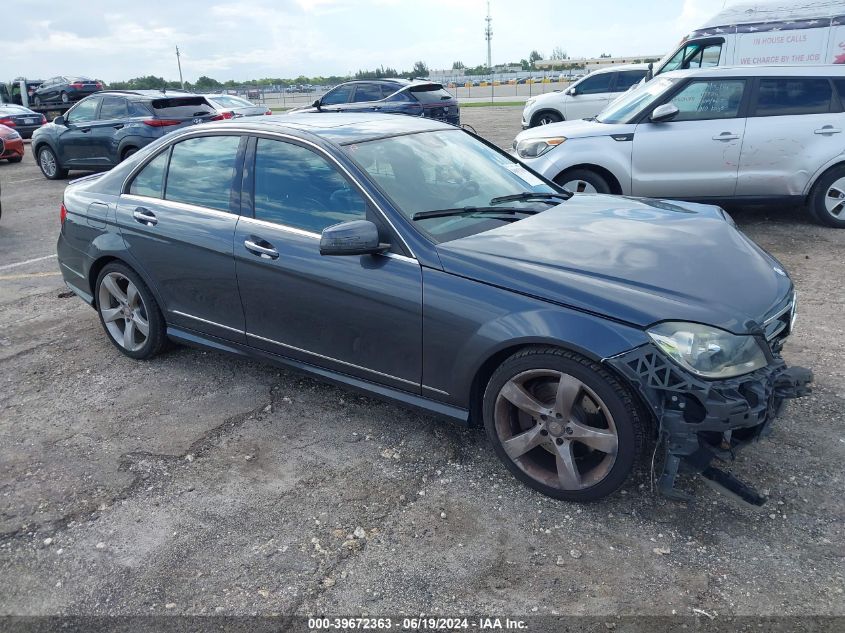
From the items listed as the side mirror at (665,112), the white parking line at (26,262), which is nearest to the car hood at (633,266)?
the side mirror at (665,112)

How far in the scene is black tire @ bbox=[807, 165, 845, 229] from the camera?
7.41 metres

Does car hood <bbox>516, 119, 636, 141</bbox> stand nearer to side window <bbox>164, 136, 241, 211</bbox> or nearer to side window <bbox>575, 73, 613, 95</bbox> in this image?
side window <bbox>164, 136, 241, 211</bbox>

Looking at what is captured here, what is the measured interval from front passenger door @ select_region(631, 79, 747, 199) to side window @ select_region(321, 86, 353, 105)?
11.5 meters

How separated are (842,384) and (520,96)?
43110mm

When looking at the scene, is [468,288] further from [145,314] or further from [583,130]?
[583,130]

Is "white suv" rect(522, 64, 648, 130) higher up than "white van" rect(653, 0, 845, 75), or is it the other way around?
"white van" rect(653, 0, 845, 75)

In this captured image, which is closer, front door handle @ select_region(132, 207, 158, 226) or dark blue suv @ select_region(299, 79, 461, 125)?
front door handle @ select_region(132, 207, 158, 226)

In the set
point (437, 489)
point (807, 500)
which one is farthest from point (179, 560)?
point (807, 500)

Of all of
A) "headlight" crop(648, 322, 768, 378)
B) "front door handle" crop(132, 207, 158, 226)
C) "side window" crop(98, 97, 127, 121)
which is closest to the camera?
"headlight" crop(648, 322, 768, 378)

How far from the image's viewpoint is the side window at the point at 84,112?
507 inches

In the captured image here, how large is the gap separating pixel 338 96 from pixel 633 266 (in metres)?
16.1

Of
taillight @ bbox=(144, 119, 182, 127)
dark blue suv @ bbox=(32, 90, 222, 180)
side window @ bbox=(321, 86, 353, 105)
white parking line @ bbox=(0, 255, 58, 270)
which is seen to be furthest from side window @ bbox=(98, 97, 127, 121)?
side window @ bbox=(321, 86, 353, 105)

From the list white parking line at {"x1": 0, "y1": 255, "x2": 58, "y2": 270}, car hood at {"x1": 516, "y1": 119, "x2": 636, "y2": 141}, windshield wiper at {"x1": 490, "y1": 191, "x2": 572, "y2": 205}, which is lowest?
white parking line at {"x1": 0, "y1": 255, "x2": 58, "y2": 270}

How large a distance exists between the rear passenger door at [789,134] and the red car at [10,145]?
51.0ft
